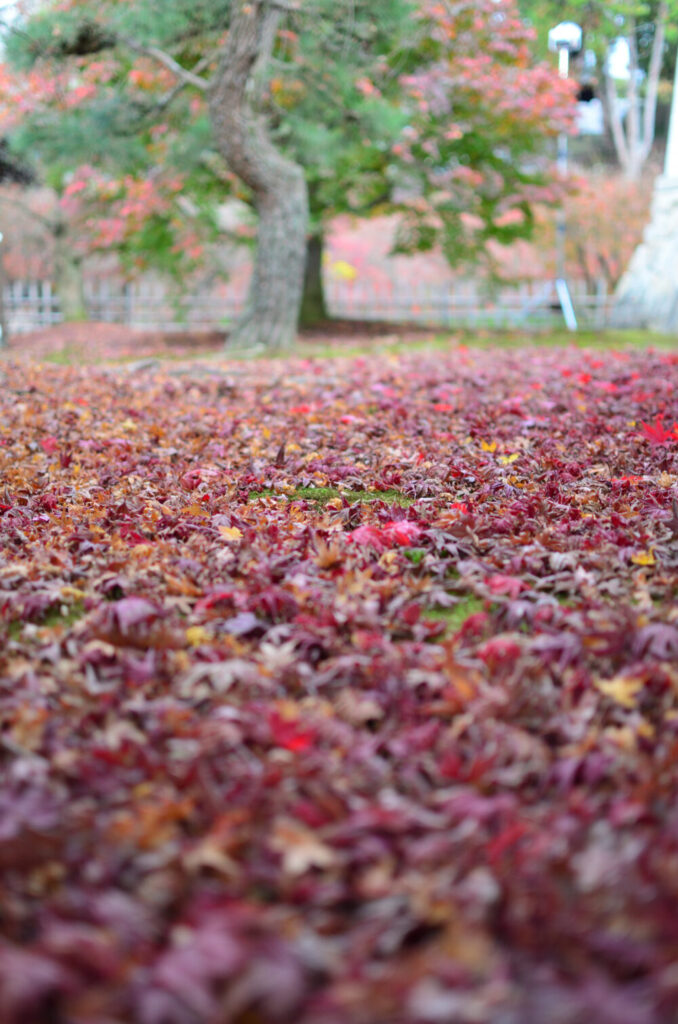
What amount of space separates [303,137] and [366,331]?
550 centimetres

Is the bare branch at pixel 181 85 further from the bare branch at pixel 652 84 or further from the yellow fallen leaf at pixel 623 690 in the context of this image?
the bare branch at pixel 652 84

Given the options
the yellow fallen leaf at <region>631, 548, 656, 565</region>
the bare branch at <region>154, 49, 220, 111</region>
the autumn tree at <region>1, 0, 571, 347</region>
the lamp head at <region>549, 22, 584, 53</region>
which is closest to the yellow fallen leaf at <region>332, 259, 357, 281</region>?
the autumn tree at <region>1, 0, 571, 347</region>

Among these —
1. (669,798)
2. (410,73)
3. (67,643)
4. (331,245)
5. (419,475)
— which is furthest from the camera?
(331,245)

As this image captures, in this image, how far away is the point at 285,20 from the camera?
1151 centimetres

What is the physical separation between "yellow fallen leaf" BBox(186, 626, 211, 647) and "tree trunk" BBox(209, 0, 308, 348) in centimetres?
977

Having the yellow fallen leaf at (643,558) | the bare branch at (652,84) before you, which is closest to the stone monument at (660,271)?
the bare branch at (652,84)

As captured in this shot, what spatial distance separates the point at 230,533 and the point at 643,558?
1348 mm

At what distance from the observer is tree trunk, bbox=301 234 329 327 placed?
61.3 feet

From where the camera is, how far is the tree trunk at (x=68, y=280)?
861 inches

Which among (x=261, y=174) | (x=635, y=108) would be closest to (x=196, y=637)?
(x=261, y=174)

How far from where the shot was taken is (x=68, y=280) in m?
22.0

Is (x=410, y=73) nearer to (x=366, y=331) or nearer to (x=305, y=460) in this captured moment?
(x=366, y=331)

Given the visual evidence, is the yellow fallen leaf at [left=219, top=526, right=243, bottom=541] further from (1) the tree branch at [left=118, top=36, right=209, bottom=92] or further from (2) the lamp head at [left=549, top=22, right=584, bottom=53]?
(2) the lamp head at [left=549, top=22, right=584, bottom=53]

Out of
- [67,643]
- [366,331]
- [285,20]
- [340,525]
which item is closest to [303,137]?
[285,20]
